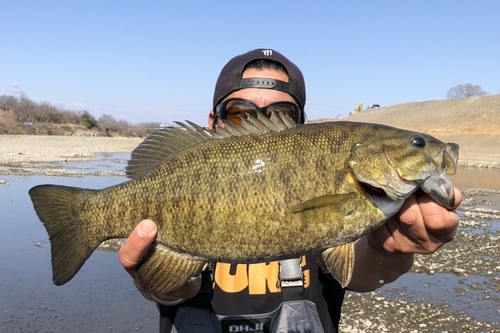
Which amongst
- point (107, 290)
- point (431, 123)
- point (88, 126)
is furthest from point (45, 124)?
point (107, 290)

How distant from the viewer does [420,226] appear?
93.4 inches

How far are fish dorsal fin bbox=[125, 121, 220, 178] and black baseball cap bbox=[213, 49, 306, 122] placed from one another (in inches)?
59.6

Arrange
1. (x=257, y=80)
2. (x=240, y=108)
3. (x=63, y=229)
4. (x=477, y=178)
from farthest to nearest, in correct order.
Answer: (x=477, y=178) → (x=257, y=80) → (x=240, y=108) → (x=63, y=229)

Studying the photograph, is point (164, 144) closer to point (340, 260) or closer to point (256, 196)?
point (256, 196)

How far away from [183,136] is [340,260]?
1129mm

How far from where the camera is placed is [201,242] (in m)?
2.29

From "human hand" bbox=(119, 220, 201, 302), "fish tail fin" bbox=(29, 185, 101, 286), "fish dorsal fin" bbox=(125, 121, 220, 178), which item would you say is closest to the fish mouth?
"fish dorsal fin" bbox=(125, 121, 220, 178)

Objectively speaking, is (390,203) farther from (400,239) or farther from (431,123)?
(431,123)

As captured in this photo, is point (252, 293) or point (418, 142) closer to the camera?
point (418, 142)

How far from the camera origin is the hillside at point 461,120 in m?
38.0

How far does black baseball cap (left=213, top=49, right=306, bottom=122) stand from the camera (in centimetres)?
403

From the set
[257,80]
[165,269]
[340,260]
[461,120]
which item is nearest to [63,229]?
[165,269]

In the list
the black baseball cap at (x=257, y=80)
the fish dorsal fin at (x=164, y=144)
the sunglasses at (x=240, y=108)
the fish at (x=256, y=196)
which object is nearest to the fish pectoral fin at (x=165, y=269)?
the fish at (x=256, y=196)

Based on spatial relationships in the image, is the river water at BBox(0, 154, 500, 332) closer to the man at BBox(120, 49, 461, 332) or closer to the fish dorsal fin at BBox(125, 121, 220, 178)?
the man at BBox(120, 49, 461, 332)
